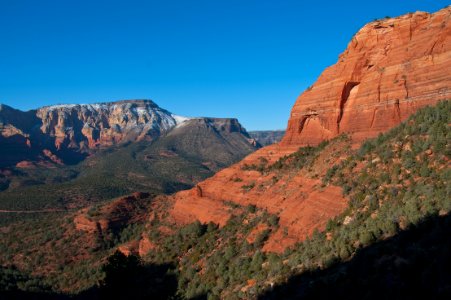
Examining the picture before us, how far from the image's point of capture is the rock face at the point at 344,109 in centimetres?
3091

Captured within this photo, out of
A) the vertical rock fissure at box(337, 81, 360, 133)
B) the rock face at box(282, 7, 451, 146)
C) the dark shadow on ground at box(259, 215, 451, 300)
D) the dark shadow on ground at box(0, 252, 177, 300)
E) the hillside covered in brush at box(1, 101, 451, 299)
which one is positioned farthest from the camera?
the vertical rock fissure at box(337, 81, 360, 133)

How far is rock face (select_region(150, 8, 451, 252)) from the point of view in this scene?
30.9m

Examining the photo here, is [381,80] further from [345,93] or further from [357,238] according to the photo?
[357,238]

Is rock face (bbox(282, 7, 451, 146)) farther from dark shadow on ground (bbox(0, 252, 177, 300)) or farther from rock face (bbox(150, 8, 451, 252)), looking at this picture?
dark shadow on ground (bbox(0, 252, 177, 300))

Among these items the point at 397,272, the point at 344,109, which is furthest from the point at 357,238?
the point at 344,109

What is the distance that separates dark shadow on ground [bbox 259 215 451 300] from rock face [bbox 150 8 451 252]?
857 centimetres

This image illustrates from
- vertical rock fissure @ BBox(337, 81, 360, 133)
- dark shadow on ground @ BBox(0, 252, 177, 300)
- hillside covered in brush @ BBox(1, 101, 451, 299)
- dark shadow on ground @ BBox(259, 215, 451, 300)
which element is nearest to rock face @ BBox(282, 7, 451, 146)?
Answer: vertical rock fissure @ BBox(337, 81, 360, 133)

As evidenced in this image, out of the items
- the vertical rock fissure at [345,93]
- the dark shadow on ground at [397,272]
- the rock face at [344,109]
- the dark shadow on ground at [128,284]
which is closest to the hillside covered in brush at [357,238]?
the dark shadow on ground at [397,272]

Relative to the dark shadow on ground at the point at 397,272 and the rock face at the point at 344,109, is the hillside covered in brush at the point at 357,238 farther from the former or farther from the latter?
the rock face at the point at 344,109

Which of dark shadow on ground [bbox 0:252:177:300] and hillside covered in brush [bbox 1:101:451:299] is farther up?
hillside covered in brush [bbox 1:101:451:299]

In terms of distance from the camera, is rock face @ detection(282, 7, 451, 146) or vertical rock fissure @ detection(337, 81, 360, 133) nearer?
rock face @ detection(282, 7, 451, 146)

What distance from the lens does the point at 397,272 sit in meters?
15.9

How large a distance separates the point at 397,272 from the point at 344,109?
2576 cm

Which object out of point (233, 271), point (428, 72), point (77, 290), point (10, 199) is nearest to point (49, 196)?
point (10, 199)
